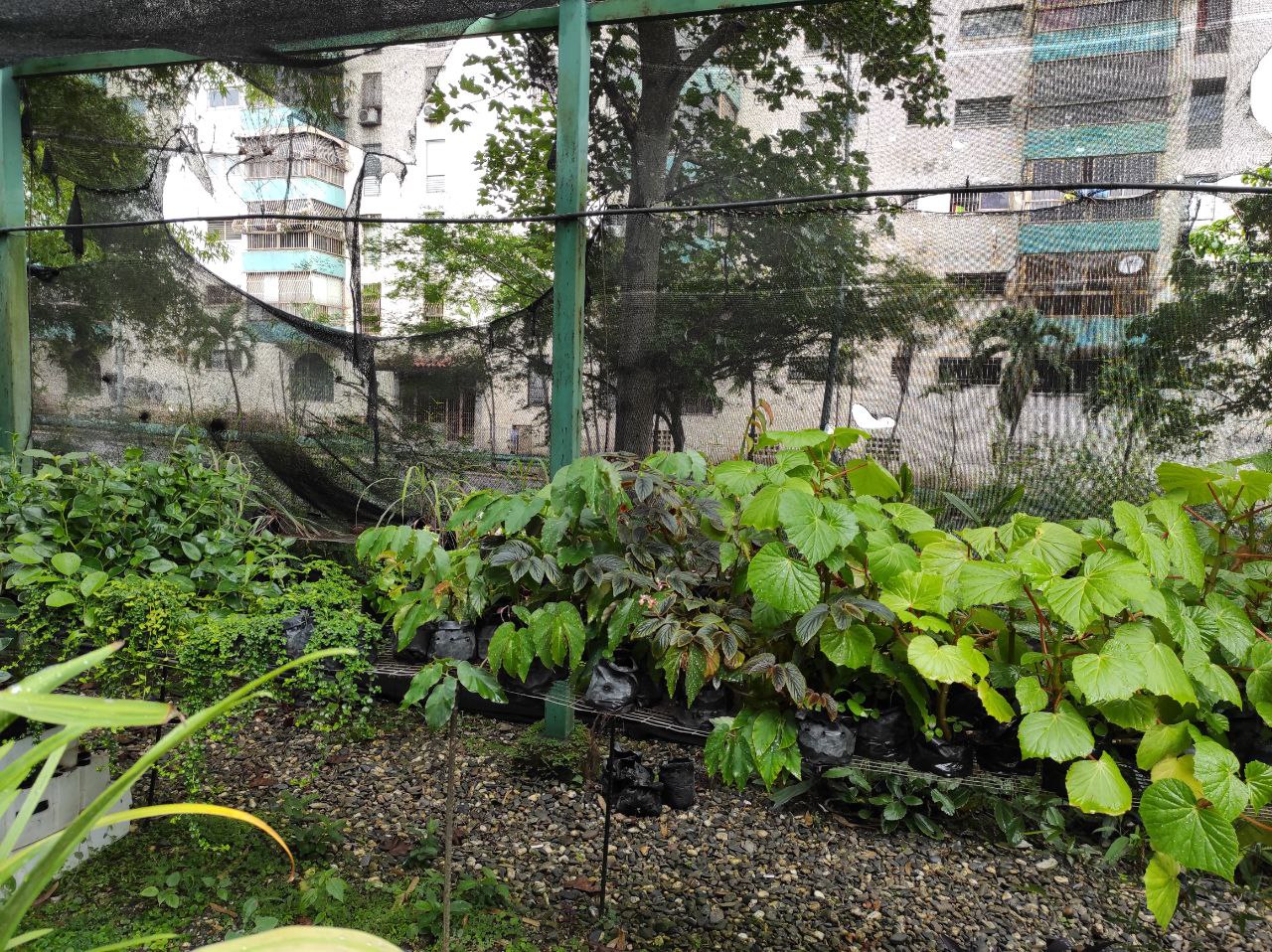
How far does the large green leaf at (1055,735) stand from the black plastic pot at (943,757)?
23 cm

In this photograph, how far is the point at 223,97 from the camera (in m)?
3.26

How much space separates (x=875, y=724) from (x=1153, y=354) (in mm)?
1361

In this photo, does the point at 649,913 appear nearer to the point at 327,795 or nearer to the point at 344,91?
the point at 327,795

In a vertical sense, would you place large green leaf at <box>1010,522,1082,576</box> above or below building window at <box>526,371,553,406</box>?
below

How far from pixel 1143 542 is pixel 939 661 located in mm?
377

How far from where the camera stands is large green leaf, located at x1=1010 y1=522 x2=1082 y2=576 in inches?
52.5

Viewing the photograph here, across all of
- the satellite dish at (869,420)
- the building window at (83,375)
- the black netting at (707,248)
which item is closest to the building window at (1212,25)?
the black netting at (707,248)

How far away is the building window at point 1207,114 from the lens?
2.19 metres

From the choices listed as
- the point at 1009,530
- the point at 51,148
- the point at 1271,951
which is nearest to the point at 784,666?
the point at 1009,530

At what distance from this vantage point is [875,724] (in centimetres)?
154

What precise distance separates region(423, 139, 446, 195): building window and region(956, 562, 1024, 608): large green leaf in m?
2.37

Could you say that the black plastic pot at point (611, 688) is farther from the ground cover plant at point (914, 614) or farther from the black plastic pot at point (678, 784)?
the black plastic pot at point (678, 784)

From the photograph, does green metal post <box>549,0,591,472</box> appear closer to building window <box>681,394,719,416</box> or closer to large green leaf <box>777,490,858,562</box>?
building window <box>681,394,719,416</box>

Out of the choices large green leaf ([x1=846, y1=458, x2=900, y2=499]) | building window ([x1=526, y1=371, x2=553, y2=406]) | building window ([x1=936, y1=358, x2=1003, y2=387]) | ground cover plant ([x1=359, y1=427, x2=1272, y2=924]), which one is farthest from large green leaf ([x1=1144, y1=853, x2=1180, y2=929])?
building window ([x1=526, y1=371, x2=553, y2=406])
